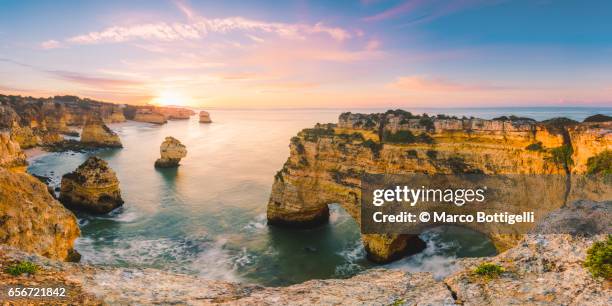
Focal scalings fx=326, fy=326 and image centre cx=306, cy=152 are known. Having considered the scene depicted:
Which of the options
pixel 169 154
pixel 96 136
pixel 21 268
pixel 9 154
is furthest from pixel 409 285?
pixel 96 136

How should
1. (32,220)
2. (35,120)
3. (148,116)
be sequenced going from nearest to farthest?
(32,220), (35,120), (148,116)

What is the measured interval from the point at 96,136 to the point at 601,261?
91659 millimetres

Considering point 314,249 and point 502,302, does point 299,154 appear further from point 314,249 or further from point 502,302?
point 502,302

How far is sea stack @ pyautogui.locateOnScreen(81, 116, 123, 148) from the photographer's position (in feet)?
257

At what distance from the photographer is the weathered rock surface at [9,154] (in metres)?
23.8

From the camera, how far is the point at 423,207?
85.6 feet

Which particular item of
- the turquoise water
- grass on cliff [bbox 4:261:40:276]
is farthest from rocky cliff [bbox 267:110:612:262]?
grass on cliff [bbox 4:261:40:276]

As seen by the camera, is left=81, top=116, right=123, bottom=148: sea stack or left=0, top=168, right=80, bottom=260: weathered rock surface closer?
left=0, top=168, right=80, bottom=260: weathered rock surface

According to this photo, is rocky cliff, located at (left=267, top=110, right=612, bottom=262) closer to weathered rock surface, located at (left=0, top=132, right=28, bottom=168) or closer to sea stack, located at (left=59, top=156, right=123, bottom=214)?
sea stack, located at (left=59, top=156, right=123, bottom=214)

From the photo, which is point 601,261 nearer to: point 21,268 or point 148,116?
point 21,268

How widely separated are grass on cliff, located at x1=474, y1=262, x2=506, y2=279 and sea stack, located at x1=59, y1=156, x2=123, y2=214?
3846 cm

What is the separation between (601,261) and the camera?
557cm

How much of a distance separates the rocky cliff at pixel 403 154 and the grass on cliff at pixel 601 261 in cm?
1689

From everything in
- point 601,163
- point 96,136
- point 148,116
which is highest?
point 148,116
